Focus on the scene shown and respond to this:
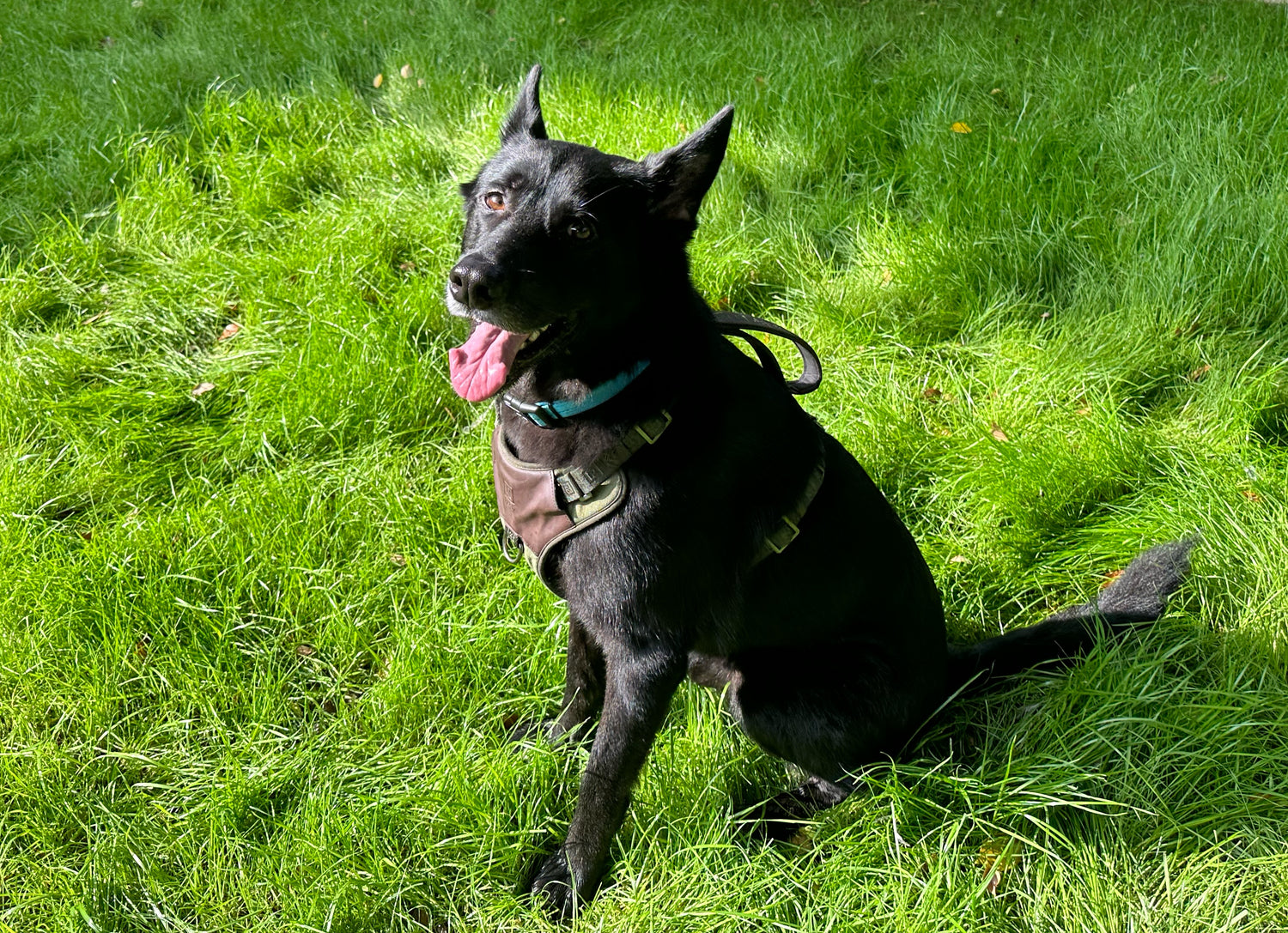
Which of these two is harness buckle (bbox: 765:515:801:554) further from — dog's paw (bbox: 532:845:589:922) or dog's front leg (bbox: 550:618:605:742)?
dog's paw (bbox: 532:845:589:922)

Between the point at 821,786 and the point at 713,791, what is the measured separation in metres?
0.26

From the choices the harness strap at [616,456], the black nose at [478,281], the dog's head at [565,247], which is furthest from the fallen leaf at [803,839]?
the black nose at [478,281]

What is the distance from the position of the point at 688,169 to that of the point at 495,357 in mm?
533

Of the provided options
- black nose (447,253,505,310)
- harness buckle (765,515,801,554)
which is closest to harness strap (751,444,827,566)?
harness buckle (765,515,801,554)

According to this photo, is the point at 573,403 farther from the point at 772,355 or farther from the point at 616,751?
the point at 616,751

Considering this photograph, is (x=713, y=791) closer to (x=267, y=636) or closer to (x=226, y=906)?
(x=226, y=906)

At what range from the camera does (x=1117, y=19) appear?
14.7 feet

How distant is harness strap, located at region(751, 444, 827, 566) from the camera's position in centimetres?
188

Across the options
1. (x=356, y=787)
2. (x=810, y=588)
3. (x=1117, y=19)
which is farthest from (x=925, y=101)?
(x=356, y=787)

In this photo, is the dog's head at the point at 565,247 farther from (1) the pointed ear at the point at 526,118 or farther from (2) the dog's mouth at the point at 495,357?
(1) the pointed ear at the point at 526,118

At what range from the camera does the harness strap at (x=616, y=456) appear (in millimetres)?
1733

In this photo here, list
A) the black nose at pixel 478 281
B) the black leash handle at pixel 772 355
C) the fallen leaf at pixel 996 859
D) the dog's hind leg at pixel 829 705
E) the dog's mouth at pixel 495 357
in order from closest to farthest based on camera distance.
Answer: the black nose at pixel 478 281 → the dog's mouth at pixel 495 357 → the fallen leaf at pixel 996 859 → the dog's hind leg at pixel 829 705 → the black leash handle at pixel 772 355

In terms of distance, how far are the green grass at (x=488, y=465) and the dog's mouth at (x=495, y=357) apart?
2.81ft

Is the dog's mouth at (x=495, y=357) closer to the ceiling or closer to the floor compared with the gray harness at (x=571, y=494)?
closer to the ceiling
